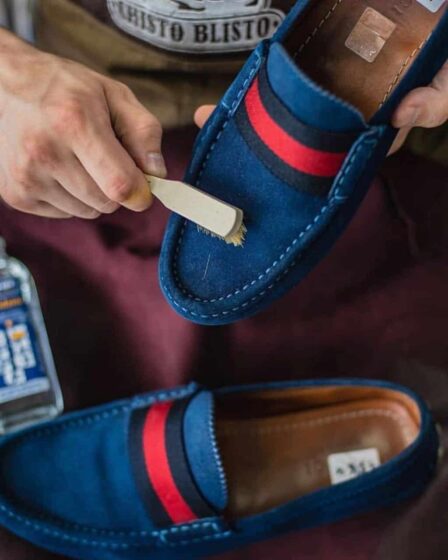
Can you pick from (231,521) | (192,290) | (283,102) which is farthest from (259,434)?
(283,102)

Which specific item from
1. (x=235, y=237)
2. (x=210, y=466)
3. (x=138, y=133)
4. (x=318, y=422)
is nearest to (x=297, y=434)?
(x=318, y=422)

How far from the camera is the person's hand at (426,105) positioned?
25.2 inches

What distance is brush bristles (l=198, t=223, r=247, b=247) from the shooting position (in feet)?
2.12

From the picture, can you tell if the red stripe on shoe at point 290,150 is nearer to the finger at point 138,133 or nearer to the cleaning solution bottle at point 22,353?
the finger at point 138,133

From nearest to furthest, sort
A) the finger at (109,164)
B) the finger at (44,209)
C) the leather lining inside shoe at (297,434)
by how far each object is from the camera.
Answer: the finger at (109,164)
the finger at (44,209)
the leather lining inside shoe at (297,434)

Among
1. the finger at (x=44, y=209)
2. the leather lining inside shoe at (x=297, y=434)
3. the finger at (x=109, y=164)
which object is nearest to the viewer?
the finger at (x=109, y=164)

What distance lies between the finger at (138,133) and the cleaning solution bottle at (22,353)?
0.33 meters

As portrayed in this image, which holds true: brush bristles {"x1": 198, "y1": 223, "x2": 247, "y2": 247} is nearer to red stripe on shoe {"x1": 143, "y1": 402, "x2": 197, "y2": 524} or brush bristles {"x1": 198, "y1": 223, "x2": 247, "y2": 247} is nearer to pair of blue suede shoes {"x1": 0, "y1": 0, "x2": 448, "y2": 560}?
pair of blue suede shoes {"x1": 0, "y1": 0, "x2": 448, "y2": 560}

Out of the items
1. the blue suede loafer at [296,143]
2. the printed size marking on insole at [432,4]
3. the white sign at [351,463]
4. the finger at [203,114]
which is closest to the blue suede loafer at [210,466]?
the white sign at [351,463]

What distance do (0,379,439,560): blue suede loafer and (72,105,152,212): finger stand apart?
0.28 m

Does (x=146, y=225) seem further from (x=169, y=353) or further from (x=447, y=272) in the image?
(x=447, y=272)

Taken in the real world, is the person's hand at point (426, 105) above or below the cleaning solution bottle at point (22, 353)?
above

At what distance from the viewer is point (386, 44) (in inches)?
28.7

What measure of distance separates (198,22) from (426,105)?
0.25 metres
